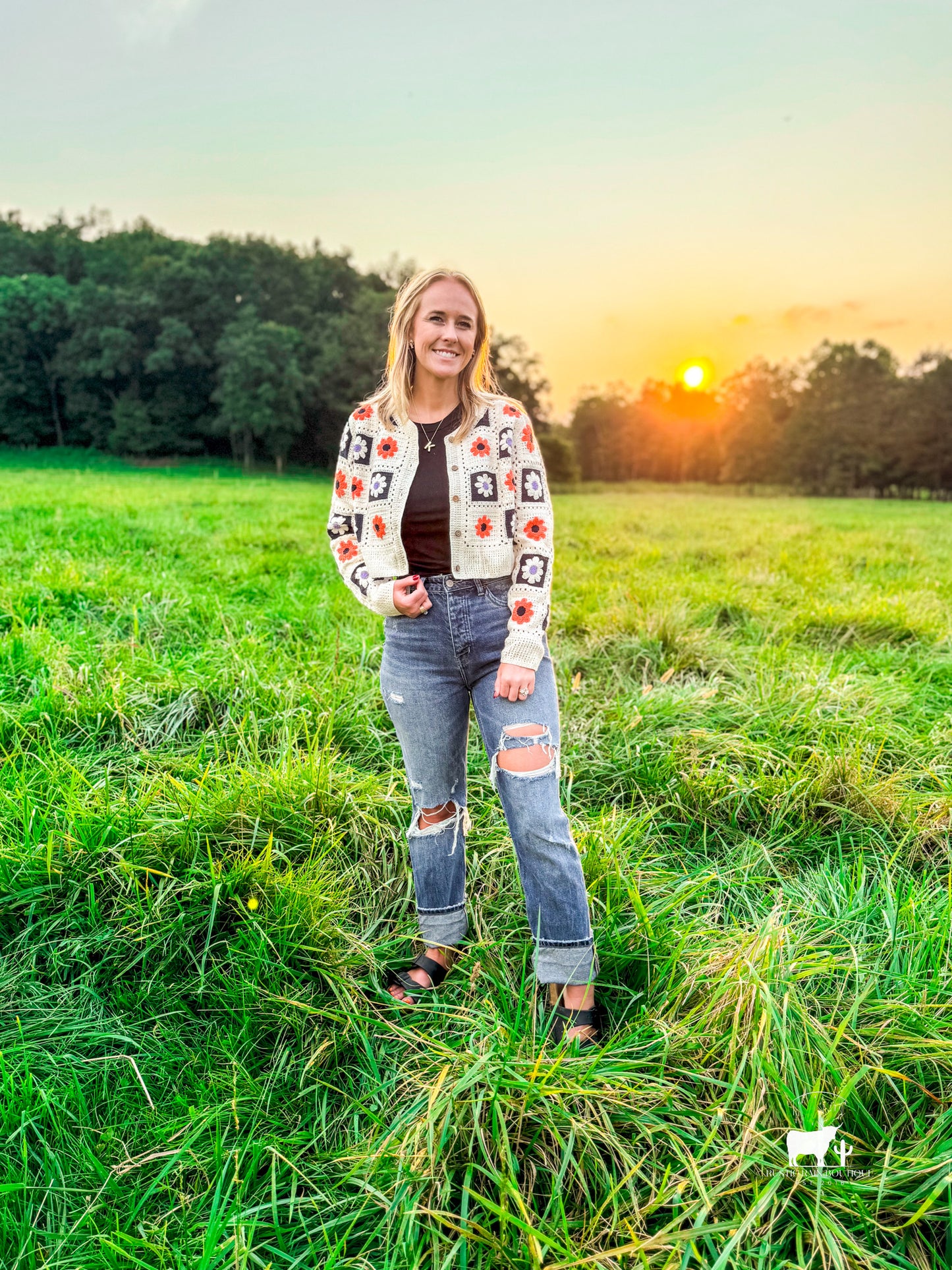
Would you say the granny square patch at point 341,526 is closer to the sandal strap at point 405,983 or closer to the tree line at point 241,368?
the sandal strap at point 405,983

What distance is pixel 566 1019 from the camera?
1.81 metres

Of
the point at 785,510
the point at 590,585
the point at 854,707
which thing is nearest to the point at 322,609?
the point at 590,585

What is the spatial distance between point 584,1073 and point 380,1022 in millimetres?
566

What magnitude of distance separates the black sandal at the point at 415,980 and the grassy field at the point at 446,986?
41 millimetres

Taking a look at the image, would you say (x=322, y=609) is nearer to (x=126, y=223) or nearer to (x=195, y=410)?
(x=195, y=410)

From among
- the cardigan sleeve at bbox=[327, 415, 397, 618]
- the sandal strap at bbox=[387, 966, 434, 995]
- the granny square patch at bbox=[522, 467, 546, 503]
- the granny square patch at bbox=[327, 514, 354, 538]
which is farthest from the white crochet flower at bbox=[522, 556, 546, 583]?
the sandal strap at bbox=[387, 966, 434, 995]

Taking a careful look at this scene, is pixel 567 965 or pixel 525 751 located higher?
pixel 525 751

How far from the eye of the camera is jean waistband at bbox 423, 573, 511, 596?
194cm

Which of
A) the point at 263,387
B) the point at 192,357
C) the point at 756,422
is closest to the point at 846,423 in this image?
the point at 756,422

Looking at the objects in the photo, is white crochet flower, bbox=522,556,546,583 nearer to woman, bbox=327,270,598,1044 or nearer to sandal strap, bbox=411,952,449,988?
woman, bbox=327,270,598,1044

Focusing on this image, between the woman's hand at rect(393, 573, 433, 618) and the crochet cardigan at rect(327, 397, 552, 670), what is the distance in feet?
0.07

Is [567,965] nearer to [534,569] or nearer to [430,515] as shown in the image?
[534,569]

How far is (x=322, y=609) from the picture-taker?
4746 mm

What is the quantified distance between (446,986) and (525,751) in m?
0.79
